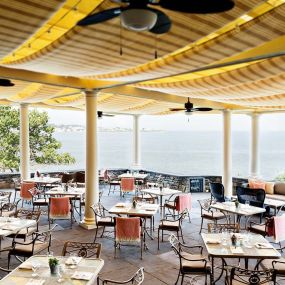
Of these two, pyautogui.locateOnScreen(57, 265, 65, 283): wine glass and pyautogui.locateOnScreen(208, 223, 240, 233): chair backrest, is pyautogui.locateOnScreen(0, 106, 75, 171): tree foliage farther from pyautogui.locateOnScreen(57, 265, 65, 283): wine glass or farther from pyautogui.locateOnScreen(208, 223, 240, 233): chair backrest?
pyautogui.locateOnScreen(57, 265, 65, 283): wine glass

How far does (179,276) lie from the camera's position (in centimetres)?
572

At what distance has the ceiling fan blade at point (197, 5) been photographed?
2.26 meters

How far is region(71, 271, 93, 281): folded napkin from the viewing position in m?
4.05

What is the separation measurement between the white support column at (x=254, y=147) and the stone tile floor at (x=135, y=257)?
6.82 meters

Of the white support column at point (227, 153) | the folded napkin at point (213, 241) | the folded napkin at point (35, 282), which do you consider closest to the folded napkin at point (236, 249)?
the folded napkin at point (213, 241)

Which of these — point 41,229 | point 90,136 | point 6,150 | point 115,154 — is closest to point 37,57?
point 90,136

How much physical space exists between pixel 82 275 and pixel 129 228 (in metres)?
2.51

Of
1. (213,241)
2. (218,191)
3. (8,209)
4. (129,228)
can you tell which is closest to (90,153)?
(8,209)

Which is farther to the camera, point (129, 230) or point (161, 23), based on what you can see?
point (129, 230)

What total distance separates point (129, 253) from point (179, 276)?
157cm

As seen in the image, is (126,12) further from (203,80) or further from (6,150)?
(6,150)

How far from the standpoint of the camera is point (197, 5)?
2295 millimetres

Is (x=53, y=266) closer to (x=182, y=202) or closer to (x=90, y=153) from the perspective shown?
(x=90, y=153)

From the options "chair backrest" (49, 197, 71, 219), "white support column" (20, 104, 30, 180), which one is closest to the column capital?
"chair backrest" (49, 197, 71, 219)
